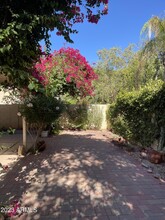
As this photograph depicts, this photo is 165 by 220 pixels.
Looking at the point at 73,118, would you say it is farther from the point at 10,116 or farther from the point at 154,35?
the point at 154,35

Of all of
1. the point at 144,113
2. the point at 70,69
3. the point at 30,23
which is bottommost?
the point at 144,113

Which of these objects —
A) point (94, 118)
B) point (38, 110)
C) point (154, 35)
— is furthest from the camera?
point (94, 118)

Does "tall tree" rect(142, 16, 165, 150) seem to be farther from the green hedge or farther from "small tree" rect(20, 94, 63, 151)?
"small tree" rect(20, 94, 63, 151)

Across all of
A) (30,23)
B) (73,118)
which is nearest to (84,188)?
(30,23)

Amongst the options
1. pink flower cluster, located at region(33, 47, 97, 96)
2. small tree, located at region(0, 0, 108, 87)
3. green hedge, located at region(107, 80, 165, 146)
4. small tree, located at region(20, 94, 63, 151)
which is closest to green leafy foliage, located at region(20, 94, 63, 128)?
small tree, located at region(20, 94, 63, 151)

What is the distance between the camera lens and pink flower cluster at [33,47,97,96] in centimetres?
1034

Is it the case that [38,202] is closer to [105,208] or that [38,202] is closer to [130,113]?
[105,208]

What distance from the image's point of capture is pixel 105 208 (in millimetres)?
3359

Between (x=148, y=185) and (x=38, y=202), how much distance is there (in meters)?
2.16

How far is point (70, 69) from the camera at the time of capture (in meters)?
10.4

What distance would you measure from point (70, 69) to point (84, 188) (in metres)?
7.14

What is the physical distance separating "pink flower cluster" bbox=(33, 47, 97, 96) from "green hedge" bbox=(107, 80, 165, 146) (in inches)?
80.2

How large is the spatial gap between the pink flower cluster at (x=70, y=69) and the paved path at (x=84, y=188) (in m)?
4.90

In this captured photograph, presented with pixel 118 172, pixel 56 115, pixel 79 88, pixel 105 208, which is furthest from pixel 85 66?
pixel 105 208
